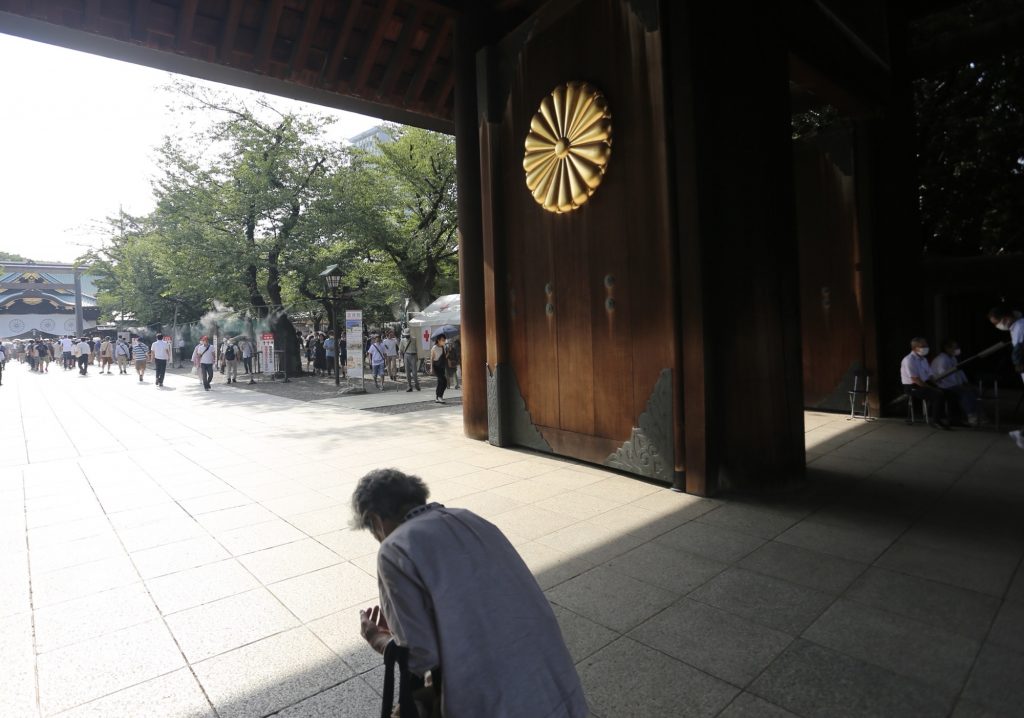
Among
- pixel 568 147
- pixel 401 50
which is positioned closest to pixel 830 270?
pixel 568 147

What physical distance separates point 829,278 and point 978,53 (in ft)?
12.7

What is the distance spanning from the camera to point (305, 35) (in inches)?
282

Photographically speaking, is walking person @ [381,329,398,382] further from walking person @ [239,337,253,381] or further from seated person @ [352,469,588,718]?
seated person @ [352,469,588,718]

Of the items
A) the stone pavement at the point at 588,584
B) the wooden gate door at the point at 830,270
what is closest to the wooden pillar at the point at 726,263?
the stone pavement at the point at 588,584

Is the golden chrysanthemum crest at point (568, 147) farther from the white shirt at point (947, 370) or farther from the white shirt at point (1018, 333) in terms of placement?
the white shirt at point (947, 370)

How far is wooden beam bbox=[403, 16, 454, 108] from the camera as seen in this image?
8102mm

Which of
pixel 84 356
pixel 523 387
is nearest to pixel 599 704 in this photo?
pixel 523 387

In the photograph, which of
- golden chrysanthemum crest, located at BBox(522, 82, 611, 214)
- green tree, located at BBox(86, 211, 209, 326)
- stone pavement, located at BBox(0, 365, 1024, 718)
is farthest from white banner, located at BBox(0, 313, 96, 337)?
golden chrysanthemum crest, located at BBox(522, 82, 611, 214)

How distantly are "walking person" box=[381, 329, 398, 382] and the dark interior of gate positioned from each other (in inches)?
341

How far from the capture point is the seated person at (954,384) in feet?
24.7

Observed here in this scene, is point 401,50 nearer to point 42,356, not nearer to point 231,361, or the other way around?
point 231,361

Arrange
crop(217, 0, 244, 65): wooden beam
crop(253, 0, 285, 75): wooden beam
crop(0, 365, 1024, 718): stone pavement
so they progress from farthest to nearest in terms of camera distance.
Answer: crop(253, 0, 285, 75): wooden beam
crop(217, 0, 244, 65): wooden beam
crop(0, 365, 1024, 718): stone pavement

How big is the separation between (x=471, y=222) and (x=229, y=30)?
3.60m

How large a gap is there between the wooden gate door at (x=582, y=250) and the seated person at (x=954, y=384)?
5014 mm
